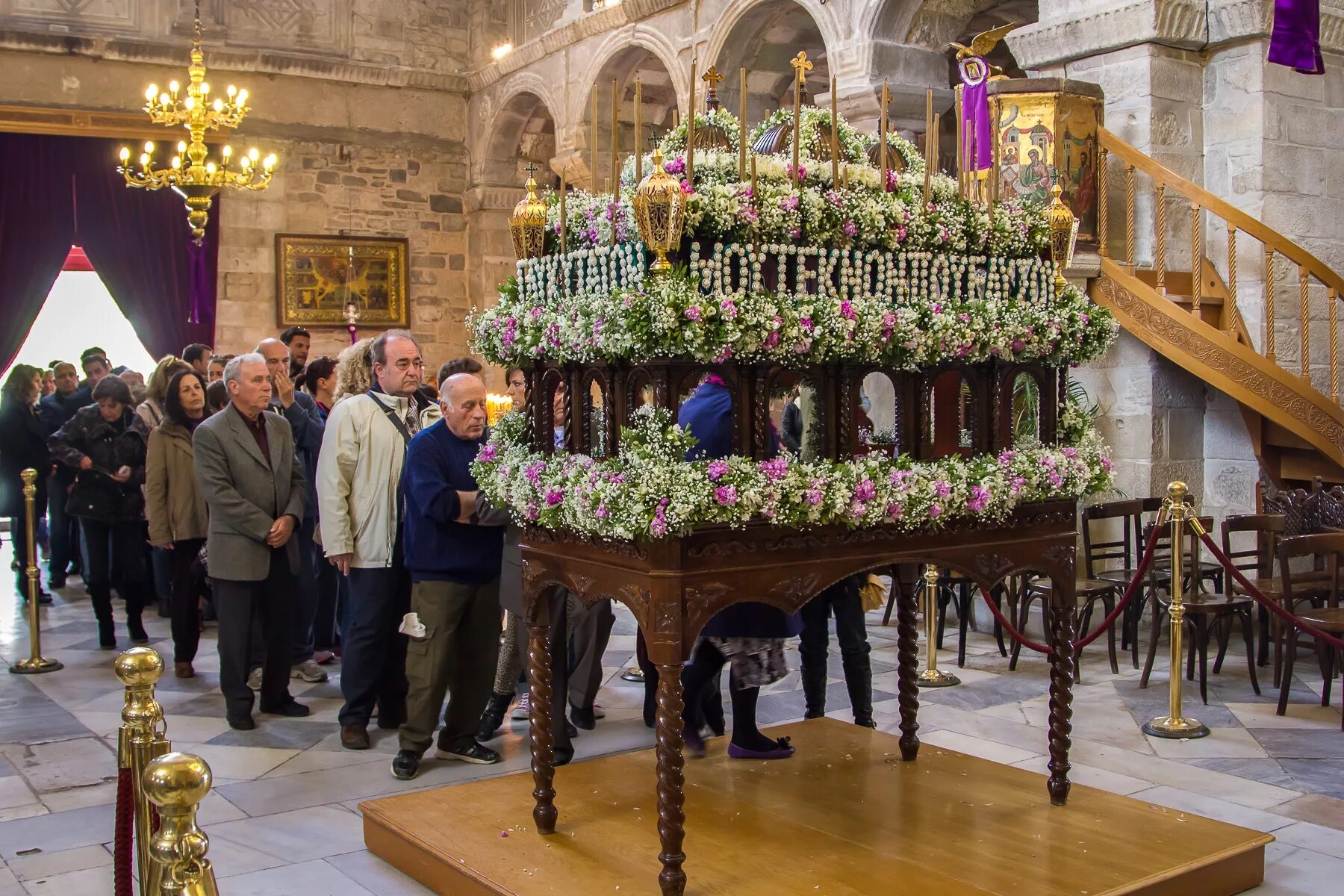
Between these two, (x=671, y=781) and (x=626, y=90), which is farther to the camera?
(x=626, y=90)

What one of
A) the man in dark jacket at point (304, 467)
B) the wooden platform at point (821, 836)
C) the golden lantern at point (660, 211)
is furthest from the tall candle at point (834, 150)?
the man in dark jacket at point (304, 467)

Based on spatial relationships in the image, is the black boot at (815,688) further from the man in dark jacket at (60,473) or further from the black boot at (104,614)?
the man in dark jacket at (60,473)

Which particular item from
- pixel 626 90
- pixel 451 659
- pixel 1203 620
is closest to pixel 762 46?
pixel 626 90

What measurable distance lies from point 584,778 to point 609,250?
176 centimetres

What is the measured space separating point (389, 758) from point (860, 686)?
70.4 inches

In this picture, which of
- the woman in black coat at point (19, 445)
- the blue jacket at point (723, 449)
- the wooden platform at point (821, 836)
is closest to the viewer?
the wooden platform at point (821, 836)

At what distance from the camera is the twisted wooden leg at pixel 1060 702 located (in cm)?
396

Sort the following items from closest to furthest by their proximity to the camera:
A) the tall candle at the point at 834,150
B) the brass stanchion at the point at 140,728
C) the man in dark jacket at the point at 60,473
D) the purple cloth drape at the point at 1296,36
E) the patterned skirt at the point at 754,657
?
the brass stanchion at the point at 140,728 → the tall candle at the point at 834,150 → the patterned skirt at the point at 754,657 → the purple cloth drape at the point at 1296,36 → the man in dark jacket at the point at 60,473

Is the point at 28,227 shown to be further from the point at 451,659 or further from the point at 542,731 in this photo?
the point at 542,731

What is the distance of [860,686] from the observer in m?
5.00

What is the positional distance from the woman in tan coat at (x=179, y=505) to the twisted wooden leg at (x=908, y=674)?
10.8 feet

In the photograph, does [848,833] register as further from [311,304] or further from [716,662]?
[311,304]

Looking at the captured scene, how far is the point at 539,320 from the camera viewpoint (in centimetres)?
370

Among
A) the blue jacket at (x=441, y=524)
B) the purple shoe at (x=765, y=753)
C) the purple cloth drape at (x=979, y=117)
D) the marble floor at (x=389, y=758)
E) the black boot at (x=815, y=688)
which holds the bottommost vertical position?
the marble floor at (x=389, y=758)
